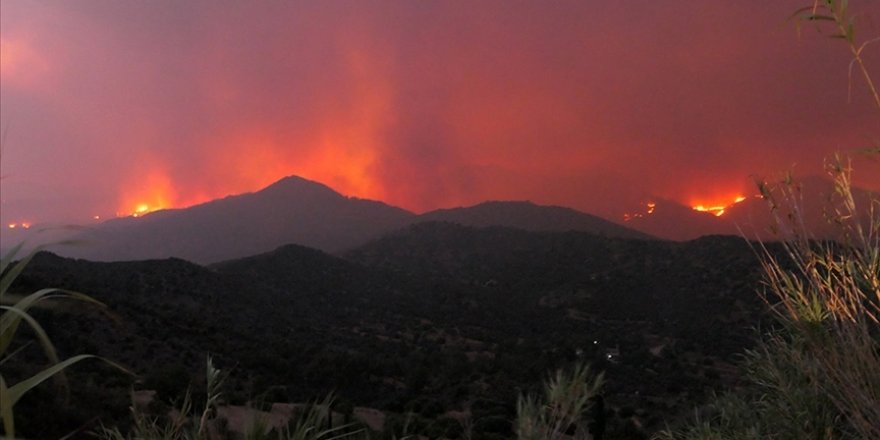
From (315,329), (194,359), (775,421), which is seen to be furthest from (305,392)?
(775,421)

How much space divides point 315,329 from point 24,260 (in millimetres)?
40184

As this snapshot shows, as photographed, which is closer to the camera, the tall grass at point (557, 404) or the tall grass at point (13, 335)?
the tall grass at point (13, 335)

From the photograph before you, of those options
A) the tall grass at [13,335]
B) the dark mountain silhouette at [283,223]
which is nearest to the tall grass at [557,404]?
the tall grass at [13,335]

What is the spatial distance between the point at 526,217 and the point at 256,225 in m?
49.9

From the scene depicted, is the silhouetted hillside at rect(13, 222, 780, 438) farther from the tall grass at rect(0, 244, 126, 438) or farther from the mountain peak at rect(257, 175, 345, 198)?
the mountain peak at rect(257, 175, 345, 198)

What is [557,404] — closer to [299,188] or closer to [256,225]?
[256,225]

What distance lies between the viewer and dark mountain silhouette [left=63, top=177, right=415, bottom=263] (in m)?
106

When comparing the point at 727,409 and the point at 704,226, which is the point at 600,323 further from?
the point at 704,226

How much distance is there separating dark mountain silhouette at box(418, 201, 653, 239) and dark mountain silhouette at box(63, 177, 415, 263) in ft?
40.4

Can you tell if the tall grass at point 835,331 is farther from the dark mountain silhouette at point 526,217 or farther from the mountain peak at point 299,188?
the mountain peak at point 299,188

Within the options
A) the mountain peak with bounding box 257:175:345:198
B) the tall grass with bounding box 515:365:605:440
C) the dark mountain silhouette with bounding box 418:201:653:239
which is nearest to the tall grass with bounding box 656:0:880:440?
the tall grass with bounding box 515:365:605:440

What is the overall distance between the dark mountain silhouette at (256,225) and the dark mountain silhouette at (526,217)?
485 inches

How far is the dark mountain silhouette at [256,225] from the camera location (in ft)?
347

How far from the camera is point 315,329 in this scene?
4153 centimetres
